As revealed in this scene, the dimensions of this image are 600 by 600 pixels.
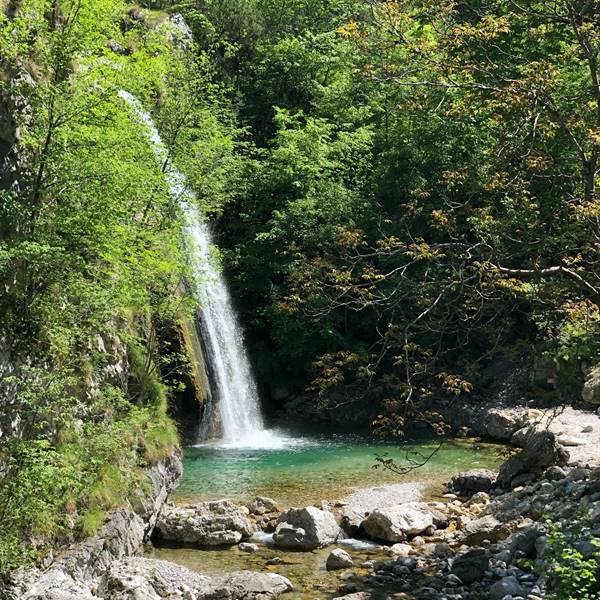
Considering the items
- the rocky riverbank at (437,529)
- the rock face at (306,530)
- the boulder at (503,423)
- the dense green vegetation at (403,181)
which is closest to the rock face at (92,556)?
the rocky riverbank at (437,529)

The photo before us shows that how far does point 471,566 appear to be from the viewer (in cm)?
888

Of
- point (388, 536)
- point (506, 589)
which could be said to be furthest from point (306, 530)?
point (506, 589)

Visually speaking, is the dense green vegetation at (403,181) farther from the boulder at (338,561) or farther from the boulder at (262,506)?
the boulder at (338,561)

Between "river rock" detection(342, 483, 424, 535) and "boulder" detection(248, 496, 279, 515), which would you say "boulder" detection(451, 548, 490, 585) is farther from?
"boulder" detection(248, 496, 279, 515)

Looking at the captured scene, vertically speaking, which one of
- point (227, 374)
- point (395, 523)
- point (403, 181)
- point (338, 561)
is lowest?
point (338, 561)

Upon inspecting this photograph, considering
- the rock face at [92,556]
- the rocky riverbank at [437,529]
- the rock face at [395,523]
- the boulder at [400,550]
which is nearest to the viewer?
the rock face at [92,556]

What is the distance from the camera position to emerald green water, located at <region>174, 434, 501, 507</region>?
45.1 ft

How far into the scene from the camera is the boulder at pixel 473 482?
13.6m

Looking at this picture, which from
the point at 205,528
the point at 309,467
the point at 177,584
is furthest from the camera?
the point at 309,467

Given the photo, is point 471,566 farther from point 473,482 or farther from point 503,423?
point 503,423

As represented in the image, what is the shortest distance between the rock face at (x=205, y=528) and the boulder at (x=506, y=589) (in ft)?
13.3

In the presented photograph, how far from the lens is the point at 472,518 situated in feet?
39.1

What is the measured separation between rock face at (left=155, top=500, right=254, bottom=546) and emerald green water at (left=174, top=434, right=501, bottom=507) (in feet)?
5.84

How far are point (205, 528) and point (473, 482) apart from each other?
17.2 feet
